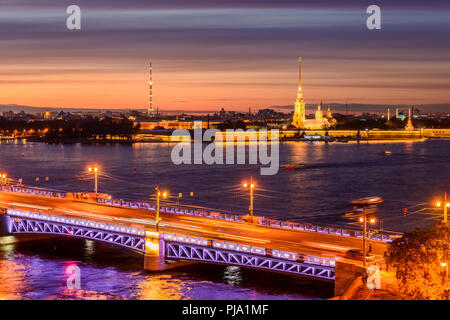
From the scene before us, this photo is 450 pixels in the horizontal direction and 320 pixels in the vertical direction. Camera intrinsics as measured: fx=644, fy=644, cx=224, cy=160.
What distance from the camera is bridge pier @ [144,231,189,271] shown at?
72.4ft

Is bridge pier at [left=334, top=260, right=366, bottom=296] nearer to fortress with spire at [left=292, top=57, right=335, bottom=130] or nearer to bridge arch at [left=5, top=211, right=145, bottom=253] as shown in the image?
bridge arch at [left=5, top=211, right=145, bottom=253]

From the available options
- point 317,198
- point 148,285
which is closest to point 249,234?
point 148,285

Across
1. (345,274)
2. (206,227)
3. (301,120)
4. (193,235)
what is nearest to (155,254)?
(193,235)

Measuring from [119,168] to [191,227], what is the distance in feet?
147

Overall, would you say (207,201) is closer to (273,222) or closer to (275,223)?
(275,223)

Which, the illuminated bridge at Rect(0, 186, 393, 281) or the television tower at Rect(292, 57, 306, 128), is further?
the television tower at Rect(292, 57, 306, 128)

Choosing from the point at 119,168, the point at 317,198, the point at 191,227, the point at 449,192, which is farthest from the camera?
the point at 119,168

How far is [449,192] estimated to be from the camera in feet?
158

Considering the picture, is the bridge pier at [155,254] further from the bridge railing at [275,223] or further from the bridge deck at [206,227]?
the bridge railing at [275,223]

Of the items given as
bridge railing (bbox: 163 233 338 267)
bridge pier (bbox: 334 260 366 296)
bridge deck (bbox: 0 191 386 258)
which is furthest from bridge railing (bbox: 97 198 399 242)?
bridge pier (bbox: 334 260 366 296)

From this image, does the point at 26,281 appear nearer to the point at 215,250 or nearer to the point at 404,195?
the point at 215,250

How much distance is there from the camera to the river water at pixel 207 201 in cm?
2142

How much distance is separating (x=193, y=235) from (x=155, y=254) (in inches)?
60.1

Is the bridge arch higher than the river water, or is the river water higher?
the bridge arch
